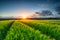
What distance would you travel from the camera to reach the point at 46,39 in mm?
5965

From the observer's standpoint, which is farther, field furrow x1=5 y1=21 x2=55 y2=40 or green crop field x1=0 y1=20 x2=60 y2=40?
green crop field x1=0 y1=20 x2=60 y2=40

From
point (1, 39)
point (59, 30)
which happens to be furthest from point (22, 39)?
point (59, 30)

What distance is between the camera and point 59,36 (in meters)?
9.12

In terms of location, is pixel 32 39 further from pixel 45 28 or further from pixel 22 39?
pixel 45 28

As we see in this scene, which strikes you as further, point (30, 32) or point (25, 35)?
point (30, 32)

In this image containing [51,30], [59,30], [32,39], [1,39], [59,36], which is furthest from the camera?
[51,30]

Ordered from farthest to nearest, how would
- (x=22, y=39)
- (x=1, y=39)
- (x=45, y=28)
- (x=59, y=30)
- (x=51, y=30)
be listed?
(x=45, y=28), (x=51, y=30), (x=59, y=30), (x=1, y=39), (x=22, y=39)

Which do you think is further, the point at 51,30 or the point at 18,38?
the point at 51,30

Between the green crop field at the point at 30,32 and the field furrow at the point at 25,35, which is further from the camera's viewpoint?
the green crop field at the point at 30,32

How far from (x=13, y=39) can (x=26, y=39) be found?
0.40 metres

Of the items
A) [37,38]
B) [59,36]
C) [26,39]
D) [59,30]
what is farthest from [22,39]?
[59,30]

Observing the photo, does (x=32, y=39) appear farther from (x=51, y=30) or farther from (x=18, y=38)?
(x=51, y=30)

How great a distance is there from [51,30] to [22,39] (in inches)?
194

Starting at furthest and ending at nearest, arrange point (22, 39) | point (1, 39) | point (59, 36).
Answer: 1. point (59, 36)
2. point (1, 39)
3. point (22, 39)
